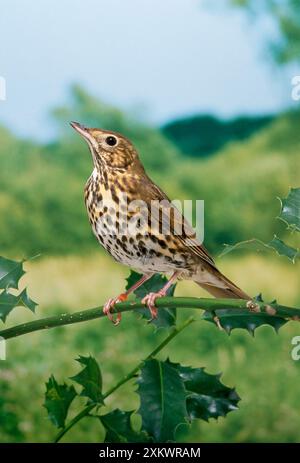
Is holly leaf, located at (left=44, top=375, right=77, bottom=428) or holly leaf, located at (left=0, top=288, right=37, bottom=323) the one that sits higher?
holly leaf, located at (left=0, top=288, right=37, bottom=323)

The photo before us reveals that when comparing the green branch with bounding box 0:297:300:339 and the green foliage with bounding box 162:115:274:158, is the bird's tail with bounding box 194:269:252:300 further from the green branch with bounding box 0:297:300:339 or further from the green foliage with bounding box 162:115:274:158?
the green foliage with bounding box 162:115:274:158

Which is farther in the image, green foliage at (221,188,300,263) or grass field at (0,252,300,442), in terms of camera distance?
grass field at (0,252,300,442)

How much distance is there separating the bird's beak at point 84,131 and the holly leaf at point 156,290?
8 cm

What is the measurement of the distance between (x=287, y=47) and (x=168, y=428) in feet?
4.75

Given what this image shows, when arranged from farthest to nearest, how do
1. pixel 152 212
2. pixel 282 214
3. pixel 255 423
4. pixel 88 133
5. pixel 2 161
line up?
pixel 2 161
pixel 255 423
pixel 152 212
pixel 88 133
pixel 282 214

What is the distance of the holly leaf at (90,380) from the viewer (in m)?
0.42

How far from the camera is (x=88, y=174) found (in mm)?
1659

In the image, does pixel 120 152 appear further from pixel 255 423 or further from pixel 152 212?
pixel 255 423

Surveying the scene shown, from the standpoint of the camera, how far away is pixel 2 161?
5.47 ft

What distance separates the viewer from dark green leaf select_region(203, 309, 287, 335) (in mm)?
374

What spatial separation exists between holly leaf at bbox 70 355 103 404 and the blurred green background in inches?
44.3

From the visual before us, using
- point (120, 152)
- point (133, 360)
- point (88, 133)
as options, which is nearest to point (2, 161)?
point (133, 360)

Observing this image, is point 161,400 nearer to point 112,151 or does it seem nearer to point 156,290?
point 156,290

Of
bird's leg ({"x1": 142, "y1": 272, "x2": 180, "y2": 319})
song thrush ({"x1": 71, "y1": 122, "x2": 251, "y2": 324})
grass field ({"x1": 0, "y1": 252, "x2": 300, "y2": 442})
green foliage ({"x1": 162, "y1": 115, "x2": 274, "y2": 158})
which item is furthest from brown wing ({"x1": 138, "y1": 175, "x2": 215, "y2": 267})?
green foliage ({"x1": 162, "y1": 115, "x2": 274, "y2": 158})
